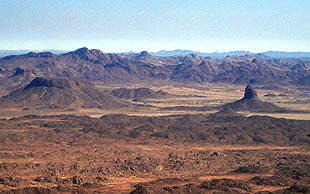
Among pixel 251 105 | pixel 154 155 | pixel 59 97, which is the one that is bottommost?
pixel 154 155

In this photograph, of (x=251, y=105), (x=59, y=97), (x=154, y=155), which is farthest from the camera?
(x=59, y=97)

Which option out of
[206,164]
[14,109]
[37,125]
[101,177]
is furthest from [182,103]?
[101,177]

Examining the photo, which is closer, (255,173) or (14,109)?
(255,173)

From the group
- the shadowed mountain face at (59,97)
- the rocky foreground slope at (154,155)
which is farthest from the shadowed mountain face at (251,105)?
the shadowed mountain face at (59,97)

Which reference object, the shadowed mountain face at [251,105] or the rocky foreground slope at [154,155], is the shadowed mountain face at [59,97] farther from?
the shadowed mountain face at [251,105]

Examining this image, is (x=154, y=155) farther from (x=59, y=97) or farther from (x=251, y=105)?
(x=59, y=97)

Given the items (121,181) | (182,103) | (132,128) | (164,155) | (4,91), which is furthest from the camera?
(4,91)

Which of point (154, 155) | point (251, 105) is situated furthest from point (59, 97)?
point (154, 155)

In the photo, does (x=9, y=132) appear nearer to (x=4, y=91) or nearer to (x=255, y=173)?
(x=255, y=173)
